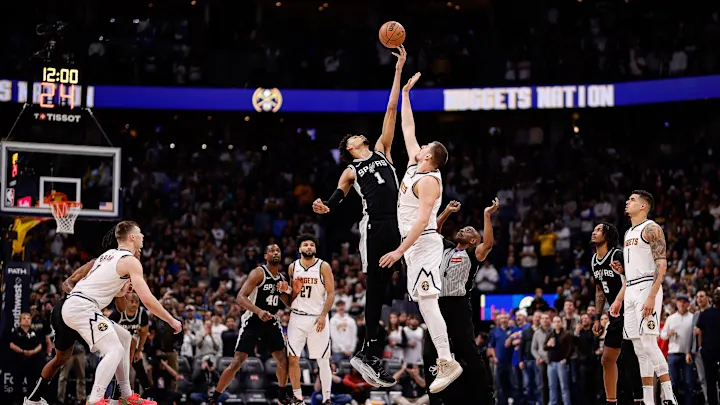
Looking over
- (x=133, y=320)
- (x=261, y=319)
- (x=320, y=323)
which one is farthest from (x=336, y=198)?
(x=133, y=320)

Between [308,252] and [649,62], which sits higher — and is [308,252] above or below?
below

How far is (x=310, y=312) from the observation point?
13922mm

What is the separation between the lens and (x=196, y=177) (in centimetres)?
2834

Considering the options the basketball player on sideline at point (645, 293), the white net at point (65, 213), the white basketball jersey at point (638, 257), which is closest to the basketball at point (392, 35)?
the basketball player on sideline at point (645, 293)

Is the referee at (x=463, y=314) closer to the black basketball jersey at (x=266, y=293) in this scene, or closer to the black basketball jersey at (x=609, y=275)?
the black basketball jersey at (x=609, y=275)

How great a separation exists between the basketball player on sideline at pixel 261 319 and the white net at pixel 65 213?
5.61m

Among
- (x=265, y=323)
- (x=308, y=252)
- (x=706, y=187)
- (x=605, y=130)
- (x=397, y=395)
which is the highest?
(x=605, y=130)

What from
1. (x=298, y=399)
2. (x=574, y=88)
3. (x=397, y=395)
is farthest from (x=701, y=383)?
(x=574, y=88)

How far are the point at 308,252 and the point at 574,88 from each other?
1546 centimetres

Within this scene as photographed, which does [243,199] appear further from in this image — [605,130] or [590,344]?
[590,344]

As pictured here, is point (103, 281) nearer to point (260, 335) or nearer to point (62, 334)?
point (62, 334)

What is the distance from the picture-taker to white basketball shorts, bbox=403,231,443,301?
10219 mm

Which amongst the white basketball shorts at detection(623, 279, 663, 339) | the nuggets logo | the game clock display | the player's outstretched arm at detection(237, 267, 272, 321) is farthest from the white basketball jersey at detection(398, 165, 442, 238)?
the nuggets logo

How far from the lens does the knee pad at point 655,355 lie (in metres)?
11.1
